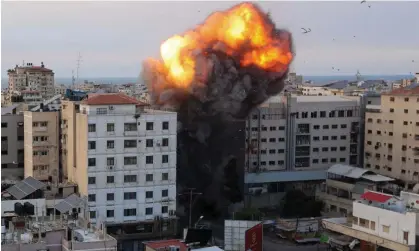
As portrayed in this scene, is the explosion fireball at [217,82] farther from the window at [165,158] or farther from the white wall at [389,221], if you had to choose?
the white wall at [389,221]

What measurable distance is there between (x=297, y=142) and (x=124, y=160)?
44.9ft

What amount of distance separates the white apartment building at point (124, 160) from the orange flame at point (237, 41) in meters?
6.17

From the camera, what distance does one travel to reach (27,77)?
74812 millimetres

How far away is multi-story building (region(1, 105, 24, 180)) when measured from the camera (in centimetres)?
3403

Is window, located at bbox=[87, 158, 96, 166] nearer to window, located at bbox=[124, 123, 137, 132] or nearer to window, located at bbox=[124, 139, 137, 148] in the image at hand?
window, located at bbox=[124, 139, 137, 148]

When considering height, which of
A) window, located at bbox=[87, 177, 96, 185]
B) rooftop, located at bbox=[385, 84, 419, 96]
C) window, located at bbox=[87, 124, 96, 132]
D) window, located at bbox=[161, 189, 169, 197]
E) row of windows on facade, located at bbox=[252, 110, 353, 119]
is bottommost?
window, located at bbox=[161, 189, 169, 197]

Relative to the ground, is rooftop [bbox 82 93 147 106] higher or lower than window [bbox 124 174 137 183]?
higher

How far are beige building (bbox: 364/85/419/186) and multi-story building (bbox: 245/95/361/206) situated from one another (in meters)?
1.42

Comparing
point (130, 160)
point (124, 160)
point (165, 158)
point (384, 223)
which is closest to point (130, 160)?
point (130, 160)

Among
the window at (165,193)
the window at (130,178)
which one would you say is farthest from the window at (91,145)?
the window at (165,193)

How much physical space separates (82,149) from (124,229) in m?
3.62

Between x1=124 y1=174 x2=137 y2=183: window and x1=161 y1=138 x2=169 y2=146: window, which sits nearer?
x1=124 y1=174 x2=137 y2=183: window

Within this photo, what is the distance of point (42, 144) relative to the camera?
32281 mm

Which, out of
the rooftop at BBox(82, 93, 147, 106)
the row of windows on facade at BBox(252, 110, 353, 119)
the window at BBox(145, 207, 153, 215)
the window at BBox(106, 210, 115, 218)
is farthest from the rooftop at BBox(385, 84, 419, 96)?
the window at BBox(106, 210, 115, 218)
